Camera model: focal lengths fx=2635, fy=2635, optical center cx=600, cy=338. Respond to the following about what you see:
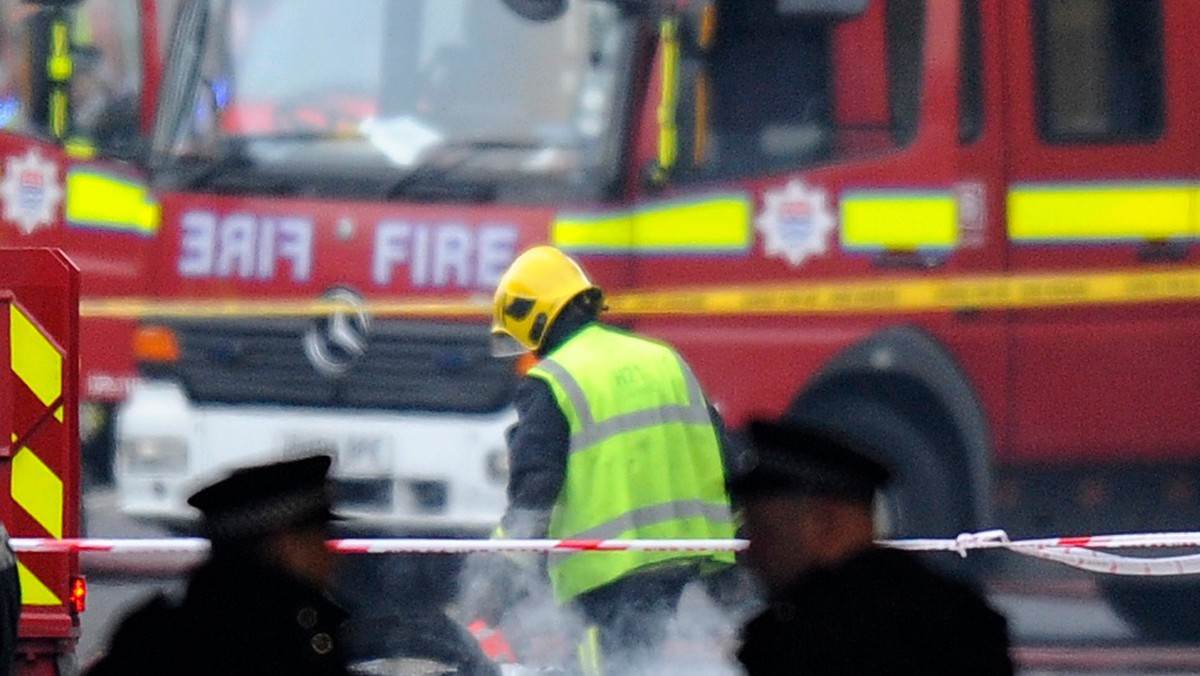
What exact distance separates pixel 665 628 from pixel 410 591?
11.4 feet

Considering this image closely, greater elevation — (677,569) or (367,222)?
(367,222)

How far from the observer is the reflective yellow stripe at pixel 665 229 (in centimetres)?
979

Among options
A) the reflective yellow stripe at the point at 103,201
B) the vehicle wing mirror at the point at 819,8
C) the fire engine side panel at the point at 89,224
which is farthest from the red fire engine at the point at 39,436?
the reflective yellow stripe at the point at 103,201

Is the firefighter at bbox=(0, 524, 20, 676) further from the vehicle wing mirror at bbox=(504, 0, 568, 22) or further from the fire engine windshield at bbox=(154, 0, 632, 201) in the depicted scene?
the vehicle wing mirror at bbox=(504, 0, 568, 22)

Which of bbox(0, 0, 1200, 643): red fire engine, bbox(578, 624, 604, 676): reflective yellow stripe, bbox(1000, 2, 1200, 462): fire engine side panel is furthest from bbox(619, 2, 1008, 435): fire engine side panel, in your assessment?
bbox(578, 624, 604, 676): reflective yellow stripe

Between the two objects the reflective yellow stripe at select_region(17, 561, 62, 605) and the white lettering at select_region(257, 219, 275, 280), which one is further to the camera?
the white lettering at select_region(257, 219, 275, 280)

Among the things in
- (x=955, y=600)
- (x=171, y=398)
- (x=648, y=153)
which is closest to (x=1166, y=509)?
(x=648, y=153)

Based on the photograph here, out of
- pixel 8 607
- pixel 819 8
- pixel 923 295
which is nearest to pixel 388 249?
pixel 819 8

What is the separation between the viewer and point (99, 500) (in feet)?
49.7

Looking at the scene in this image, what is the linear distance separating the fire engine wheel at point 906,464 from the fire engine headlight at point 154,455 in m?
2.36

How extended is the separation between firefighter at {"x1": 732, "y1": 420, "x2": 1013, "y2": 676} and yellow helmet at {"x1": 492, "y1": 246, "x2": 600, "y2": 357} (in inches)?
123

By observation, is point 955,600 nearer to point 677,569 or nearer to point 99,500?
point 677,569

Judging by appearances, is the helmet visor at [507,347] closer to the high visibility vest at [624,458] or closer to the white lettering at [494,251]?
the high visibility vest at [624,458]

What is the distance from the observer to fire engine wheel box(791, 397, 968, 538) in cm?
990
